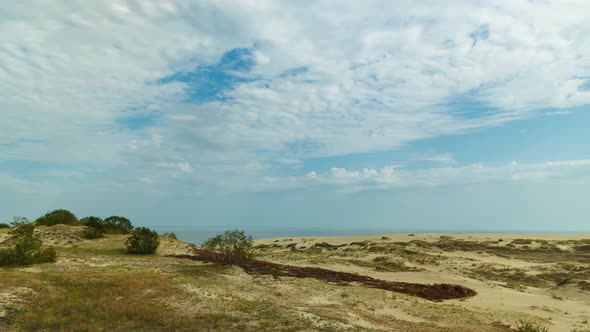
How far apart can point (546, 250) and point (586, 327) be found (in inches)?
1516

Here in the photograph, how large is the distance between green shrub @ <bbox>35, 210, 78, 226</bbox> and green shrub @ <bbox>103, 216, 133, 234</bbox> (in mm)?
4623

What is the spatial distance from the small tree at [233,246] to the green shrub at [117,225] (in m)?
20.0

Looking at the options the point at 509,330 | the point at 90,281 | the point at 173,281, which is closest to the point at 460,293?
the point at 509,330

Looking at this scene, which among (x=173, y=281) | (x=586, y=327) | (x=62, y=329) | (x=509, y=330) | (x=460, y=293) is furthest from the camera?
(x=460, y=293)

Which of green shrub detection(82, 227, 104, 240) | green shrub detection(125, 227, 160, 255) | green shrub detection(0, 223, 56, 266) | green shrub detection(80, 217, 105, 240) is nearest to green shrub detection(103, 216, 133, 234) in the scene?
green shrub detection(80, 217, 105, 240)

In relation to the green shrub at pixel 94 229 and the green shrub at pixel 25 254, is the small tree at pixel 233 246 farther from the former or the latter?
the green shrub at pixel 94 229

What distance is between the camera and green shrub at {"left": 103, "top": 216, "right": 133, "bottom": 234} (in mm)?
44438

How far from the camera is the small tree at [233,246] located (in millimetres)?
29453

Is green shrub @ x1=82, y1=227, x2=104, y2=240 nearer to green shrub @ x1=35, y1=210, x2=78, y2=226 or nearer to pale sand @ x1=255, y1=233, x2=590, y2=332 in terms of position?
green shrub @ x1=35, y1=210, x2=78, y2=226

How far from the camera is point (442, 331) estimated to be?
582 inches

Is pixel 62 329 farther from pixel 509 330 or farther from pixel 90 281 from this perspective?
pixel 509 330

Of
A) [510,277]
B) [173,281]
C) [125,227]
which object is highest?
[125,227]

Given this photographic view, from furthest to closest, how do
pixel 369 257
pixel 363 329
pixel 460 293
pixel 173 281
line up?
pixel 369 257, pixel 460 293, pixel 173 281, pixel 363 329

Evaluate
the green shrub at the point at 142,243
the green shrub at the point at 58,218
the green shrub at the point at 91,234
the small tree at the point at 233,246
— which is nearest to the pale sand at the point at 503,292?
the small tree at the point at 233,246
